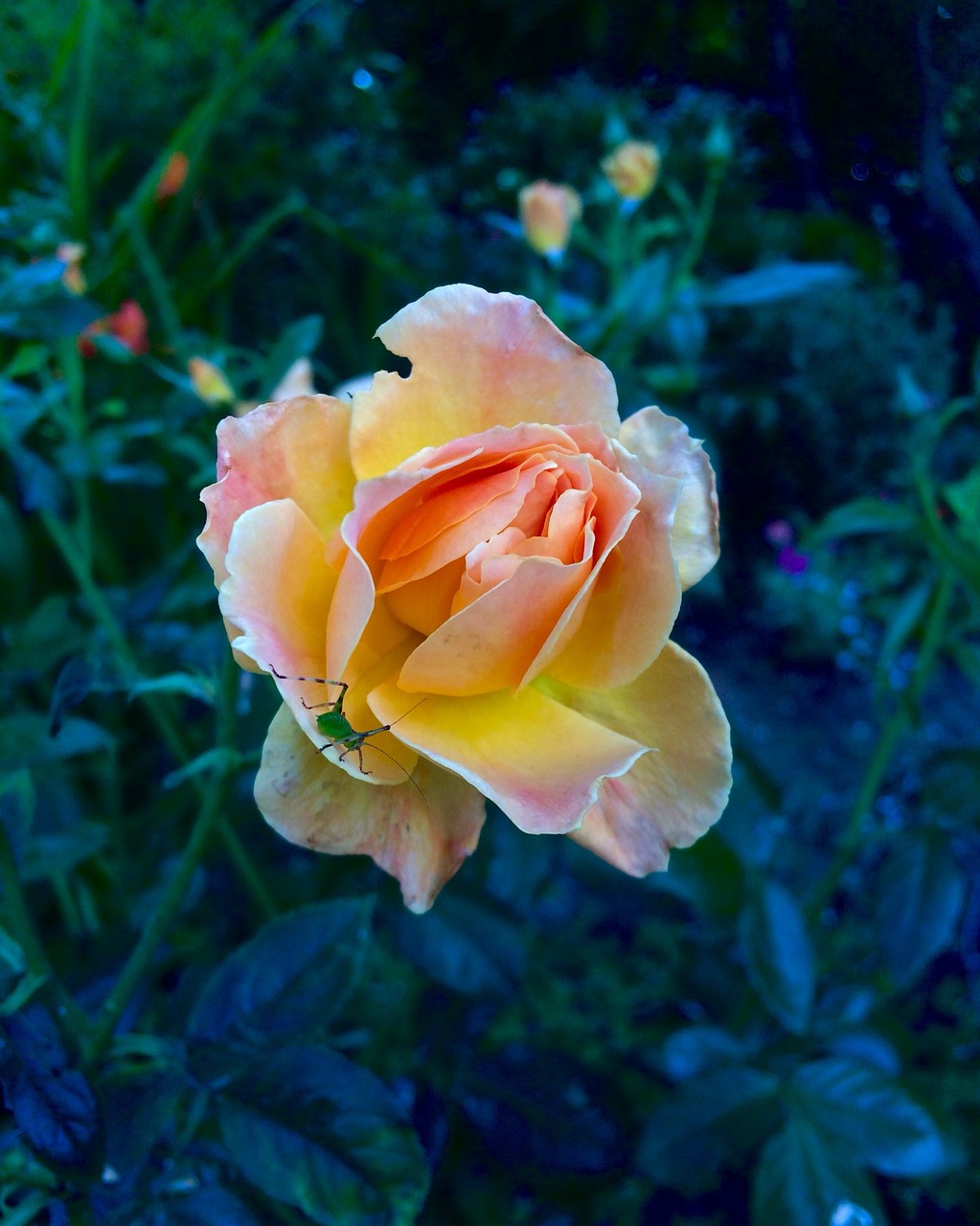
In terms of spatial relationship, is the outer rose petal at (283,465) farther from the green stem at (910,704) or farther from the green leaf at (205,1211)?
the green stem at (910,704)

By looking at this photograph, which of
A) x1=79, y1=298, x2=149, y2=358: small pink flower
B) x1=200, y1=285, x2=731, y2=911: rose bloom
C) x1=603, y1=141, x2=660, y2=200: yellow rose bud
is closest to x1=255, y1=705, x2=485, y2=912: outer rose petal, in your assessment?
x1=200, y1=285, x2=731, y2=911: rose bloom

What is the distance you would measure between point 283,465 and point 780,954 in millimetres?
587

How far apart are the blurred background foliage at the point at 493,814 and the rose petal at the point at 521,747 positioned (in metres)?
0.11

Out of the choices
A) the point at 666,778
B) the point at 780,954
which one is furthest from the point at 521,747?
the point at 780,954

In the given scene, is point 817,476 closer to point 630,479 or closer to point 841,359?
point 841,359

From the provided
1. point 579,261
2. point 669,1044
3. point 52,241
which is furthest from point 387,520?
point 579,261

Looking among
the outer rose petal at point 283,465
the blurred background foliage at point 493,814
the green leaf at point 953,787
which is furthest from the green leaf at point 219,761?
the green leaf at point 953,787

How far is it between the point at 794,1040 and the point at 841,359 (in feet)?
4.19

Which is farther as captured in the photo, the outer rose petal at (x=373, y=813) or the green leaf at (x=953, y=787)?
the green leaf at (x=953, y=787)

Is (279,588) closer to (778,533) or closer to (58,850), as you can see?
(58,850)

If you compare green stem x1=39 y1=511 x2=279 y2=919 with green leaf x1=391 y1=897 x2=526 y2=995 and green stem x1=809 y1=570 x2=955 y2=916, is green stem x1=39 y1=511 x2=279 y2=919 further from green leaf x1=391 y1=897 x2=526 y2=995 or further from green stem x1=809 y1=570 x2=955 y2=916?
green stem x1=809 y1=570 x2=955 y2=916

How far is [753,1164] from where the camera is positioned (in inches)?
38.5

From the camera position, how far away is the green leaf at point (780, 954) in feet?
2.35

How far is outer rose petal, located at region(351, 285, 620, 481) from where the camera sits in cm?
34
